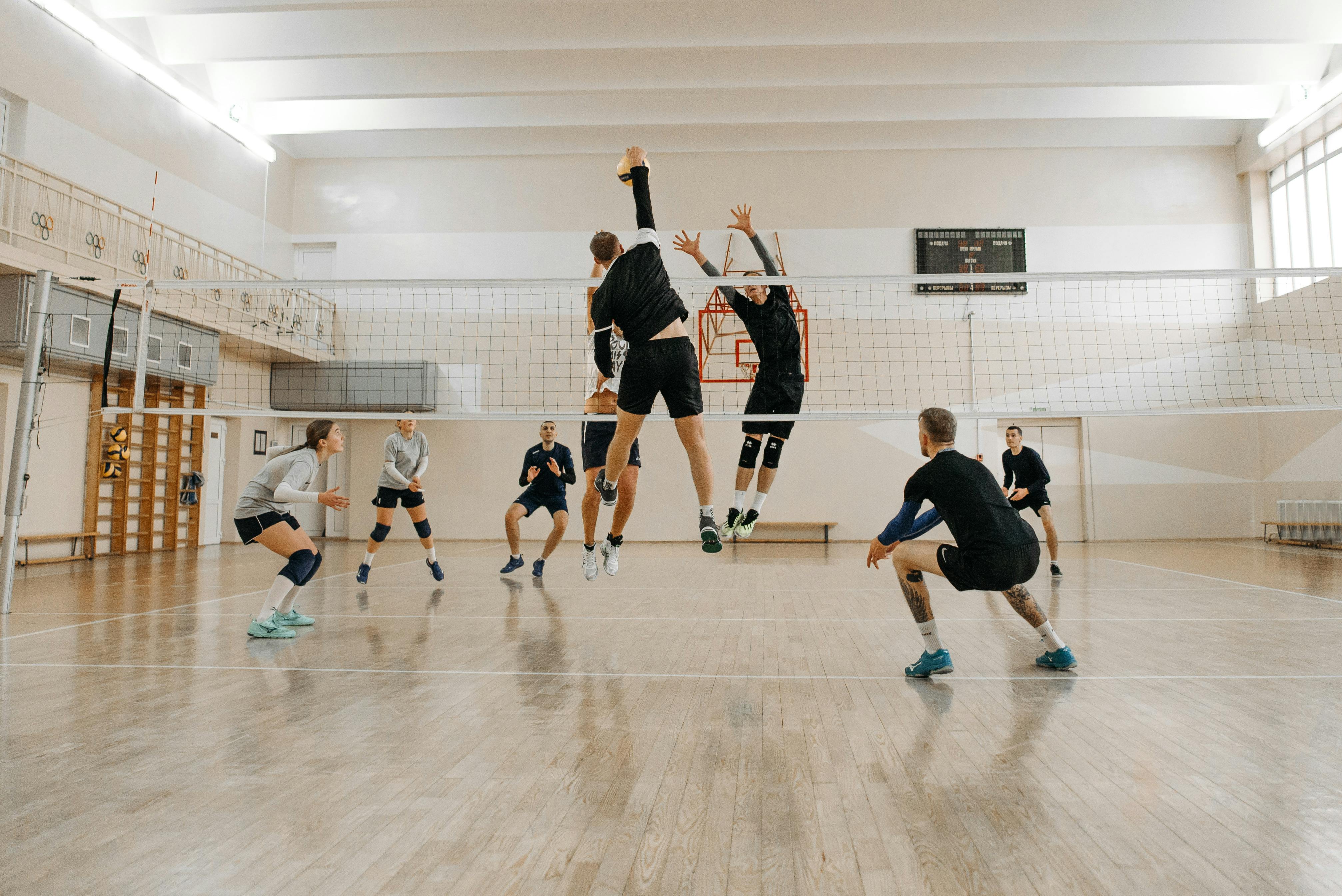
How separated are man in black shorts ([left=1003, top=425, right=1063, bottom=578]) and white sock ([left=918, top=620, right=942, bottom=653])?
15.8 ft

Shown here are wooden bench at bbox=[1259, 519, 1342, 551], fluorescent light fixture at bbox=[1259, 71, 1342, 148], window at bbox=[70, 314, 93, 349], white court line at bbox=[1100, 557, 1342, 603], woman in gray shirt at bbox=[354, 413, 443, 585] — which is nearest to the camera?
white court line at bbox=[1100, 557, 1342, 603]

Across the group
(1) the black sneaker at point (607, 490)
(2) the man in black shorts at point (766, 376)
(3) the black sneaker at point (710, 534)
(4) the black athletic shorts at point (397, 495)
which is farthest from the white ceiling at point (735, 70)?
(3) the black sneaker at point (710, 534)

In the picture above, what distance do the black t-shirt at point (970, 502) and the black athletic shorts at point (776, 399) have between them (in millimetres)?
1175

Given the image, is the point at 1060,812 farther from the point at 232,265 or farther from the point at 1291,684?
the point at 232,265

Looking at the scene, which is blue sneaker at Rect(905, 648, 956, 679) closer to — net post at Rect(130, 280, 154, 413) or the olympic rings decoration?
net post at Rect(130, 280, 154, 413)

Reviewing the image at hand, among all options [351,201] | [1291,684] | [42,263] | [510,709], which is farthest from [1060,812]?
[351,201]

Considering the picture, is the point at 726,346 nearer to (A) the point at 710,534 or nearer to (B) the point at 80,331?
(B) the point at 80,331

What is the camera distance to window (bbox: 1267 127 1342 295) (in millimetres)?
12867

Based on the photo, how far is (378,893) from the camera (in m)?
1.80

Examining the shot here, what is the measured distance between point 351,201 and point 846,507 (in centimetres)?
1089

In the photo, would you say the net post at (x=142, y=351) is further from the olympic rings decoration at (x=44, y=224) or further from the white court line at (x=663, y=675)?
the olympic rings decoration at (x=44, y=224)

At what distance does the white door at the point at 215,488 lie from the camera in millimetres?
13672

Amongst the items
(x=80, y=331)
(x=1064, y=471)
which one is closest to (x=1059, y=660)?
(x=80, y=331)

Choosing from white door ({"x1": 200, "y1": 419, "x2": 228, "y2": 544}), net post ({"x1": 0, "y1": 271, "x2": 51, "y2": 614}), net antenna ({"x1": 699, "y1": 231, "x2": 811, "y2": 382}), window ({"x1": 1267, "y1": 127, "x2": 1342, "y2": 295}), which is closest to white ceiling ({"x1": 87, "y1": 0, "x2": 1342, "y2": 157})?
window ({"x1": 1267, "y1": 127, "x2": 1342, "y2": 295})
